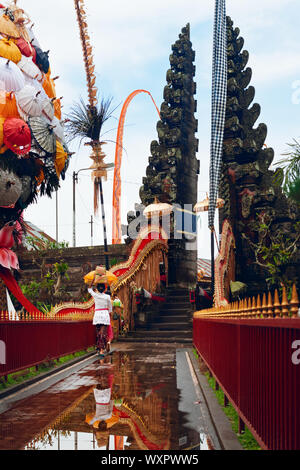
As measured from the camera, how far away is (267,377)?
439 centimetres

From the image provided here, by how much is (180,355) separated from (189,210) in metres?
14.3

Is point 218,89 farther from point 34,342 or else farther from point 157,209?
Result: point 34,342

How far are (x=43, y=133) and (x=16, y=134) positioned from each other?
1.48 metres

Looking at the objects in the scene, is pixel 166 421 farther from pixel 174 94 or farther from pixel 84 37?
pixel 174 94

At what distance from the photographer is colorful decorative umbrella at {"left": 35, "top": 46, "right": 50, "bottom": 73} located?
1767 centimetres

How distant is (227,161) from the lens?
85.0 feet

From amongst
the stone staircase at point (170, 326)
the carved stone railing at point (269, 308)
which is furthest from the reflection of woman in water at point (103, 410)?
the stone staircase at point (170, 326)

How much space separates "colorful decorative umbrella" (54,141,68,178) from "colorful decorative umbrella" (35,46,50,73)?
8.72ft

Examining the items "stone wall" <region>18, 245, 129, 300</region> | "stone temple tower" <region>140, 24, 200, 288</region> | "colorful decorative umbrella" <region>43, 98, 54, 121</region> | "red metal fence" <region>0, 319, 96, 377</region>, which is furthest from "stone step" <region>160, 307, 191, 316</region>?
"colorful decorative umbrella" <region>43, 98, 54, 121</region>

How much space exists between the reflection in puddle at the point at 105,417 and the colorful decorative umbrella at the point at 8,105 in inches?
326

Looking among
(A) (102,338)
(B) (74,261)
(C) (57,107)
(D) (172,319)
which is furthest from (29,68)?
(B) (74,261)

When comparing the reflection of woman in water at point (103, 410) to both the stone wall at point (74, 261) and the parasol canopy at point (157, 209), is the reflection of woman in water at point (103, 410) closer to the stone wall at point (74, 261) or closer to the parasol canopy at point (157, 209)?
the parasol canopy at point (157, 209)

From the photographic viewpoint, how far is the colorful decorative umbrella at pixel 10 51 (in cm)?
1582

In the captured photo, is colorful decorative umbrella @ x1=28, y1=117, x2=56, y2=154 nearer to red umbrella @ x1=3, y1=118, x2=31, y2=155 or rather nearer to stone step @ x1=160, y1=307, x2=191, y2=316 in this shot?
red umbrella @ x1=3, y1=118, x2=31, y2=155
